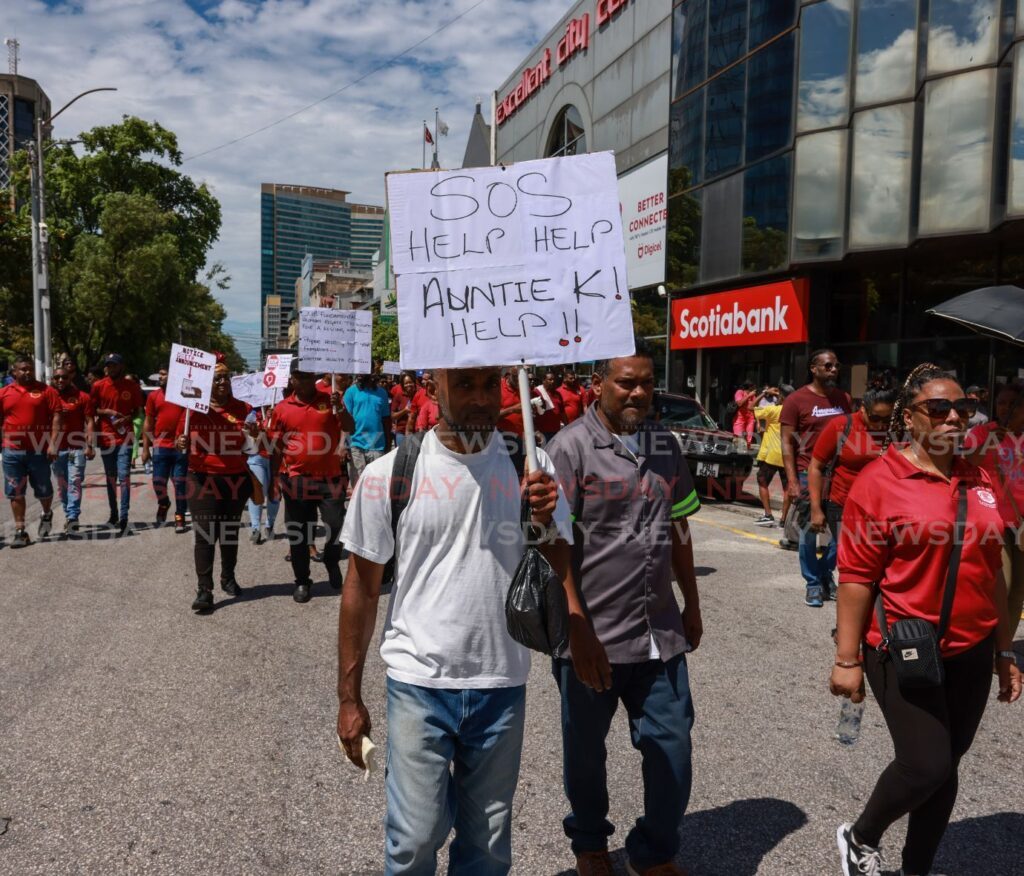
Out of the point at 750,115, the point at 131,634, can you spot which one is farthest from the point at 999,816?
the point at 750,115

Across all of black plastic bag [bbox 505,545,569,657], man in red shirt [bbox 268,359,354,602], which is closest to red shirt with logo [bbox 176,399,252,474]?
man in red shirt [bbox 268,359,354,602]

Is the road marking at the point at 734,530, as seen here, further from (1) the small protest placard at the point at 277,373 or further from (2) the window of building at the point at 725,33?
(2) the window of building at the point at 725,33

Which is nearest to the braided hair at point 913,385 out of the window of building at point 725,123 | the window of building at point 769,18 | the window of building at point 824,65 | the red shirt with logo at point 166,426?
the red shirt with logo at point 166,426

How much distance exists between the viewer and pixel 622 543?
3031 millimetres

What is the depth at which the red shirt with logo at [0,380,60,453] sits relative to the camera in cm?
934

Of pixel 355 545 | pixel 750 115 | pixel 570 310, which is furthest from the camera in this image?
pixel 750 115

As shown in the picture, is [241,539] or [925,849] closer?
[925,849]

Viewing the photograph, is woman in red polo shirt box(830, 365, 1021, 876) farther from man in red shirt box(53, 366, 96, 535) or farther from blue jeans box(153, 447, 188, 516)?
man in red shirt box(53, 366, 96, 535)

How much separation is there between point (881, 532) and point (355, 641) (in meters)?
1.66

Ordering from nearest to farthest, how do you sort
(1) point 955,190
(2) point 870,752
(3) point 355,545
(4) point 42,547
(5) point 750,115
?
1. (3) point 355,545
2. (2) point 870,752
3. (4) point 42,547
4. (1) point 955,190
5. (5) point 750,115

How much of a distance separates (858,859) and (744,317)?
19.7m

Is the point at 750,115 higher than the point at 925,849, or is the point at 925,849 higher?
the point at 750,115

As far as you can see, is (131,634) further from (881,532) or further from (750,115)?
(750,115)

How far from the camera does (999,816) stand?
12.0ft
